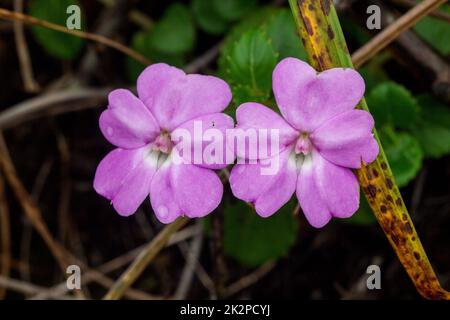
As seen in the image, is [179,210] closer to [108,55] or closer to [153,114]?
[153,114]

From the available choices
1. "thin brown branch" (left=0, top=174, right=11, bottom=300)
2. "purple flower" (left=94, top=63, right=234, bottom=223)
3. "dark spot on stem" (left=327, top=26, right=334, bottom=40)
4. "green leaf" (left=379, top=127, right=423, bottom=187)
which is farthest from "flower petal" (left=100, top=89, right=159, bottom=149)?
"thin brown branch" (left=0, top=174, right=11, bottom=300)

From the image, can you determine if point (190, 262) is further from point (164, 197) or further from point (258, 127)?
point (258, 127)

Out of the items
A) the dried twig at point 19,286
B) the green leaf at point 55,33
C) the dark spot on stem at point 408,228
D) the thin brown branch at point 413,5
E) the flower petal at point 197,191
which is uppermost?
the green leaf at point 55,33

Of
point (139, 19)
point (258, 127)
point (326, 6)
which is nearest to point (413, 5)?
point (326, 6)

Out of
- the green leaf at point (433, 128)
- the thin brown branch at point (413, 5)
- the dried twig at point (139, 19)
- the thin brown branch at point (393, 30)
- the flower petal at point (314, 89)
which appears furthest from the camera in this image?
the dried twig at point (139, 19)

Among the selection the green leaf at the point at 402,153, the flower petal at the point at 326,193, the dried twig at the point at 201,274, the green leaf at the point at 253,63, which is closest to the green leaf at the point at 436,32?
the green leaf at the point at 402,153

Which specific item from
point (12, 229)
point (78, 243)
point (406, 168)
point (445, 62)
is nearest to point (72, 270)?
point (78, 243)

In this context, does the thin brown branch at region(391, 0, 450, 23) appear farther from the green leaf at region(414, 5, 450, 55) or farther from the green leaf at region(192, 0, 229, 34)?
the green leaf at region(192, 0, 229, 34)

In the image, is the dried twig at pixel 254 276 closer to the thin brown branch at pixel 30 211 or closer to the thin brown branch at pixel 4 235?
the thin brown branch at pixel 30 211
